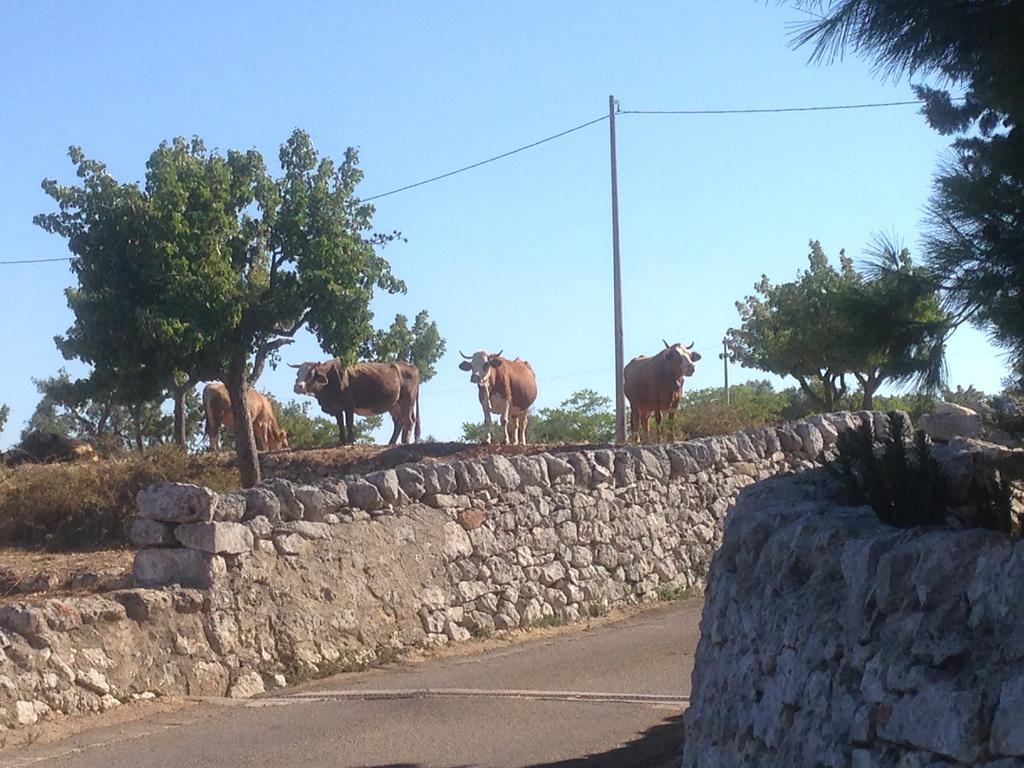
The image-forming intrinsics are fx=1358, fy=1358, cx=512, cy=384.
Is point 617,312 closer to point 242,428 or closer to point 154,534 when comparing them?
point 242,428

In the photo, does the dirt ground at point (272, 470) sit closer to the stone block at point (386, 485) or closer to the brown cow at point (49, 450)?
the stone block at point (386, 485)

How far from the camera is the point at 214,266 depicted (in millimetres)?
18625

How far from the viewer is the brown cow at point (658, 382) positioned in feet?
79.3

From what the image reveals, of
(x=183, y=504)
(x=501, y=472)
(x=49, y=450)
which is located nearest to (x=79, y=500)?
(x=501, y=472)

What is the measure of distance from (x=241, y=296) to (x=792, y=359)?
1130cm

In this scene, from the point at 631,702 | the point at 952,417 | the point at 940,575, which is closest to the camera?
the point at 940,575

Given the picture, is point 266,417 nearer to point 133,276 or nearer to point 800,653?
point 133,276

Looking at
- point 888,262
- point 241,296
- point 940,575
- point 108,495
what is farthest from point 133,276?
point 940,575

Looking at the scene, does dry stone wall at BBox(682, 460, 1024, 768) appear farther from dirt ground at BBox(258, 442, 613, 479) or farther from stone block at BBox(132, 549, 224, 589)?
dirt ground at BBox(258, 442, 613, 479)

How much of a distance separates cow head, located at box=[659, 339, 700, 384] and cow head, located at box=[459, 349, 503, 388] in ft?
10.3

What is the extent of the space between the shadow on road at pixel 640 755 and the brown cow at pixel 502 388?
14748 mm

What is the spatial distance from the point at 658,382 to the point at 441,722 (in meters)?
14.5

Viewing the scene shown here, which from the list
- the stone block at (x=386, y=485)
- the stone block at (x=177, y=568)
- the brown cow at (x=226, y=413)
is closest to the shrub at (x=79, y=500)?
the stone block at (x=386, y=485)

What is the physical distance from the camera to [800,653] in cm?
593
